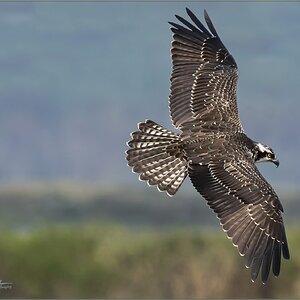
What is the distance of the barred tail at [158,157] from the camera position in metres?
16.5

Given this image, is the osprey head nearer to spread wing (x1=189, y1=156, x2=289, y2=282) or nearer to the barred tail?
spread wing (x1=189, y1=156, x2=289, y2=282)

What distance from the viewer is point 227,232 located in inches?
611

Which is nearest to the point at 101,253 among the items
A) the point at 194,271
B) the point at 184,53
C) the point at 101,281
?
the point at 101,281

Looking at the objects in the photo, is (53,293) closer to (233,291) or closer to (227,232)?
(233,291)

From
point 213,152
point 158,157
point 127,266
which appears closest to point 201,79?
point 158,157

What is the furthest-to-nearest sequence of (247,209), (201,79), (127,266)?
(127,266) < (201,79) < (247,209)

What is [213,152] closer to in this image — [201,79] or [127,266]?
[201,79]

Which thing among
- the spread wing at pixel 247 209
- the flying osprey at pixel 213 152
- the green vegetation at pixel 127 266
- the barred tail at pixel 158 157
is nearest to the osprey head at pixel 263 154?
the flying osprey at pixel 213 152

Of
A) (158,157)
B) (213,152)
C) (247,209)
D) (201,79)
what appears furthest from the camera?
(201,79)

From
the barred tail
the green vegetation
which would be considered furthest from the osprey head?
the green vegetation

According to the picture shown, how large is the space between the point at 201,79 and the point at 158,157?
117 centimetres

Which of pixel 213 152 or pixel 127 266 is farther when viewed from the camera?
pixel 127 266

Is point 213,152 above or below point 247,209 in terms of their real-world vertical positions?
above

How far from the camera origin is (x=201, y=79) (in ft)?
56.9
